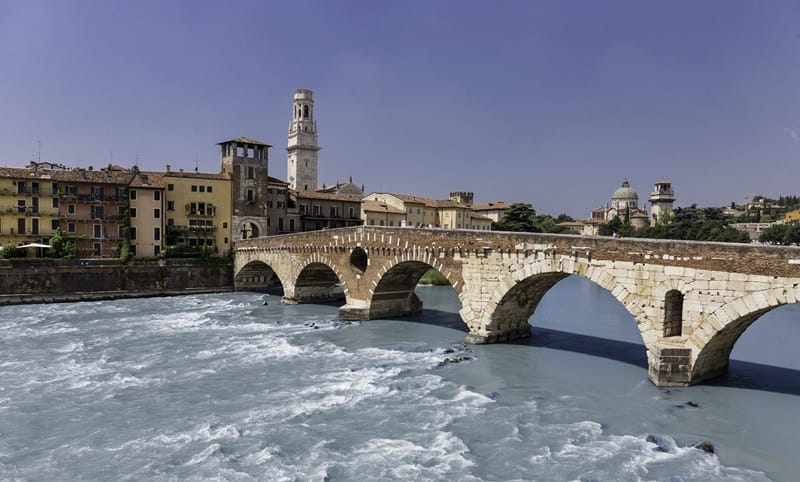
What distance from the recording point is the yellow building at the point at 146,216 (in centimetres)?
4903

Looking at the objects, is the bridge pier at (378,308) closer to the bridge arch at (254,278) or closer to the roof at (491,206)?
the bridge arch at (254,278)

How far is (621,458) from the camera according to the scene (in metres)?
13.5

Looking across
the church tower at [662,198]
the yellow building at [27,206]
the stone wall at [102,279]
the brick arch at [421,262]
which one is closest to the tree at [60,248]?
the yellow building at [27,206]

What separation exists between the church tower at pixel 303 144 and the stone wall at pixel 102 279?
128 feet

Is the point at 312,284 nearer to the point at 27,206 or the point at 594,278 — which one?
the point at 594,278

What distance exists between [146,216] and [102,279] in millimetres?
7987

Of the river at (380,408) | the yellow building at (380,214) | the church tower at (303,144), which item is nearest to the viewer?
the river at (380,408)

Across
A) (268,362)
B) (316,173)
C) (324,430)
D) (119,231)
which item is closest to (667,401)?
(324,430)

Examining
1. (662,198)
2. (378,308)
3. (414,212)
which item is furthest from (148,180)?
(662,198)

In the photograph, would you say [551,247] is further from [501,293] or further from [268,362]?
[268,362]

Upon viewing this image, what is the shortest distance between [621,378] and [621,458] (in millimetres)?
6748

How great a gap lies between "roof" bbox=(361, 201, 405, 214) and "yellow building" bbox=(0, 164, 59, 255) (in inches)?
1192

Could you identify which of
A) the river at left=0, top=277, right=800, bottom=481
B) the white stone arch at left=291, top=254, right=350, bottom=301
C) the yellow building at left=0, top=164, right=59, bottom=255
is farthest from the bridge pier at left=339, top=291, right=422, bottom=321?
the yellow building at left=0, top=164, right=59, bottom=255

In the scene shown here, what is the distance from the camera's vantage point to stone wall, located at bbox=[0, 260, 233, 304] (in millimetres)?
40331
